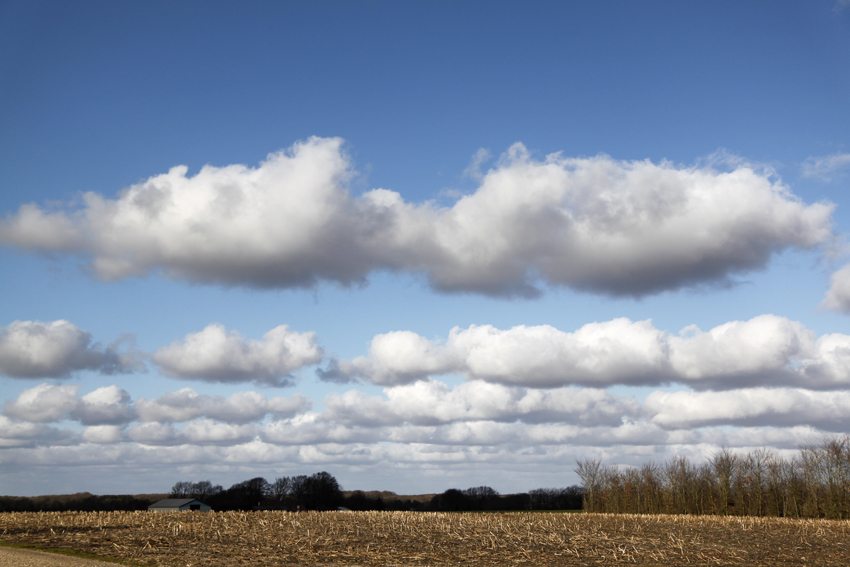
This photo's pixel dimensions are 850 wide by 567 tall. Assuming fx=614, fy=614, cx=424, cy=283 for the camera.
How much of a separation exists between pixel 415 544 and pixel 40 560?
75.2ft

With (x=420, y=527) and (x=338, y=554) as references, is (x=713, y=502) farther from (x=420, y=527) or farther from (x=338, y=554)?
(x=338, y=554)

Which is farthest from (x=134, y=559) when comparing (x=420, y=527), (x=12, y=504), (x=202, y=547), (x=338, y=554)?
(x=12, y=504)

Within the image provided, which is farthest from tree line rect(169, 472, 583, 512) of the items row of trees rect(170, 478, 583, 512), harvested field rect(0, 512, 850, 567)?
harvested field rect(0, 512, 850, 567)

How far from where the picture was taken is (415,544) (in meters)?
42.5

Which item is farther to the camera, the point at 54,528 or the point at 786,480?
the point at 786,480

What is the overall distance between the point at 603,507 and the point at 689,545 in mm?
88084

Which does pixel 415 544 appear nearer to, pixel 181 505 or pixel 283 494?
pixel 181 505

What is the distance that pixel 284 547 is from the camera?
4097 centimetres

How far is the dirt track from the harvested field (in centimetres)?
234

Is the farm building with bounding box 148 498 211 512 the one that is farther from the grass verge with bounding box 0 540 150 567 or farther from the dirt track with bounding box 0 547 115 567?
the dirt track with bounding box 0 547 115 567

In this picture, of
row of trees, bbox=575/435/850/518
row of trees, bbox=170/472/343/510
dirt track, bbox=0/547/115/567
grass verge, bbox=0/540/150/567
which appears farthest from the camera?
row of trees, bbox=170/472/343/510

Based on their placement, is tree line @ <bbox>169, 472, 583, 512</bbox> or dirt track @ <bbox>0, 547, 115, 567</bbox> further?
tree line @ <bbox>169, 472, 583, 512</bbox>

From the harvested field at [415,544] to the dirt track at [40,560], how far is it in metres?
2.34

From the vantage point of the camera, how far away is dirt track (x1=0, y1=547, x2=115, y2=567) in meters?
33.7
